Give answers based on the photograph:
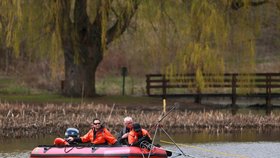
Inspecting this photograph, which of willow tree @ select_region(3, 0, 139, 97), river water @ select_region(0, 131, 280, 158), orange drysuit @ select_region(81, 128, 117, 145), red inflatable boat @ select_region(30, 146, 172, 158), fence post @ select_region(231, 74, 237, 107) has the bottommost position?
river water @ select_region(0, 131, 280, 158)

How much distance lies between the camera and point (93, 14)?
34.6 m

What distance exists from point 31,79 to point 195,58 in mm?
14923

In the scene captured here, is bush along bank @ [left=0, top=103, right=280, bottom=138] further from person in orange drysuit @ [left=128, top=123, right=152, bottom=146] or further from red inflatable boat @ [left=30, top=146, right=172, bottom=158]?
person in orange drysuit @ [left=128, top=123, right=152, bottom=146]

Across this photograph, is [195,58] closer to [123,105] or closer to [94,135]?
[123,105]

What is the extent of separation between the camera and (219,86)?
3669cm

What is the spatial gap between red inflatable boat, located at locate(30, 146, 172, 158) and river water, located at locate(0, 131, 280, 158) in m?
2.32

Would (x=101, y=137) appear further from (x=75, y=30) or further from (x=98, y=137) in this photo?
(x=75, y=30)

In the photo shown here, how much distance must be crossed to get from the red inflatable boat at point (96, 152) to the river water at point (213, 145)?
2.32 metres

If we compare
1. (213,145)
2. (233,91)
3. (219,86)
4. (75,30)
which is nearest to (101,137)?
(213,145)

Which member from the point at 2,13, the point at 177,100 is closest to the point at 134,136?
the point at 2,13

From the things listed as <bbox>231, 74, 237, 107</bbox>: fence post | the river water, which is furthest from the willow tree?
the river water

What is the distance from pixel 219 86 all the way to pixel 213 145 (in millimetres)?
11734

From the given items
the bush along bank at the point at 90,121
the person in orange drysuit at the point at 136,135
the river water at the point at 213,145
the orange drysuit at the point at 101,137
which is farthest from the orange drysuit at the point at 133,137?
the bush along bank at the point at 90,121

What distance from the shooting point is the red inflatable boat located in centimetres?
1942
